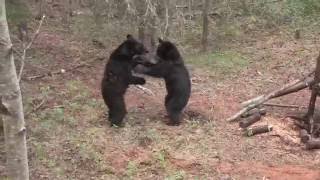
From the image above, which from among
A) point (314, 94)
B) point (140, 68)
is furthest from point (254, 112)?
point (140, 68)

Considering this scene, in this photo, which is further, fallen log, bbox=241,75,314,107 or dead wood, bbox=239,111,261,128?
fallen log, bbox=241,75,314,107

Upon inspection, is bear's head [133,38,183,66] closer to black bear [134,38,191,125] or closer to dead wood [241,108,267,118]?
black bear [134,38,191,125]

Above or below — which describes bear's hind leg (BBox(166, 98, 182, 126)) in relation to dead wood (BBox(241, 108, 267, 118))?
above

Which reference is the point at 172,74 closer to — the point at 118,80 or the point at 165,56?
the point at 165,56

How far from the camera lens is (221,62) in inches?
555

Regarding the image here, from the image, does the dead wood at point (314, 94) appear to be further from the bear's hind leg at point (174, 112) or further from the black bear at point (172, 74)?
the bear's hind leg at point (174, 112)

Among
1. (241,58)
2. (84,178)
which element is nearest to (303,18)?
(241,58)

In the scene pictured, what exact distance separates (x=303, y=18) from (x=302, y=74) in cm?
A: 501

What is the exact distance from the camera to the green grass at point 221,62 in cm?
1352

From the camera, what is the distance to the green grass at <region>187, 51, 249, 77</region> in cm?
1352

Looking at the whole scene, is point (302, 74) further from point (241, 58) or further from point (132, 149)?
point (132, 149)

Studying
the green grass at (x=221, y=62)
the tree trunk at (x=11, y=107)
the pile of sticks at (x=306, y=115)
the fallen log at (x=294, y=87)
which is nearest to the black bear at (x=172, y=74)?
the pile of sticks at (x=306, y=115)

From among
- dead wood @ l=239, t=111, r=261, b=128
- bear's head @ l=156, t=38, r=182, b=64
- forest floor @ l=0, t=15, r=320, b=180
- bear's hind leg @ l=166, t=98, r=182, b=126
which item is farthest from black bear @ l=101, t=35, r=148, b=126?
dead wood @ l=239, t=111, r=261, b=128

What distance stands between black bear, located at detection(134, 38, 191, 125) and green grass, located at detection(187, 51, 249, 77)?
3476 mm
